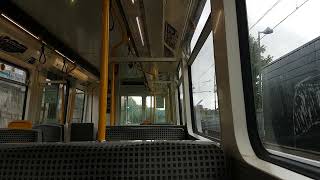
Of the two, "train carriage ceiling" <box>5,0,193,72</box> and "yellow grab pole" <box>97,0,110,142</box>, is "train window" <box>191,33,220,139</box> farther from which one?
"yellow grab pole" <box>97,0,110,142</box>

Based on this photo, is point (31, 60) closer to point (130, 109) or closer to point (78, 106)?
point (78, 106)

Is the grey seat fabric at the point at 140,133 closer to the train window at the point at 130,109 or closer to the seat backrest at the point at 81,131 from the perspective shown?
the seat backrest at the point at 81,131

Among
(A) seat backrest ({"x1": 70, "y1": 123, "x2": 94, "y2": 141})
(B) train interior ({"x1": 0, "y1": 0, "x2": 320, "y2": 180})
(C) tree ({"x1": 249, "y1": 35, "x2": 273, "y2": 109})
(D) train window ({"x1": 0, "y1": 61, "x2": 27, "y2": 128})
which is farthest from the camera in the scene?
(A) seat backrest ({"x1": 70, "y1": 123, "x2": 94, "y2": 141})

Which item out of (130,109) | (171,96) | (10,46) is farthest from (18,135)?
(130,109)

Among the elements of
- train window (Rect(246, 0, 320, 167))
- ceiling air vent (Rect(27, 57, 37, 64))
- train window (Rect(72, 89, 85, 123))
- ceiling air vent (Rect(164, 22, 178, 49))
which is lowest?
train window (Rect(246, 0, 320, 167))

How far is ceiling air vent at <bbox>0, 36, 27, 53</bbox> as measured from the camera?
397cm

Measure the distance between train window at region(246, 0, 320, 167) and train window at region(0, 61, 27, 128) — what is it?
404 cm

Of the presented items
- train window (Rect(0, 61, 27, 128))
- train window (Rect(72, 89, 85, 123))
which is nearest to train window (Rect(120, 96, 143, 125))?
train window (Rect(72, 89, 85, 123))

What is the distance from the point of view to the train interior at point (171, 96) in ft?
3.59

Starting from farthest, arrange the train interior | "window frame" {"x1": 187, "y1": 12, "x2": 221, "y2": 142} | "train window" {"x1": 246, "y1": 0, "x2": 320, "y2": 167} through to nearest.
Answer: "window frame" {"x1": 187, "y1": 12, "x2": 221, "y2": 142}
the train interior
"train window" {"x1": 246, "y1": 0, "x2": 320, "y2": 167}

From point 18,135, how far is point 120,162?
246cm

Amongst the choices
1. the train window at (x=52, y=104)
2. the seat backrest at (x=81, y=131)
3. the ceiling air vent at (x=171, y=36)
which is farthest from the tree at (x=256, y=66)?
the train window at (x=52, y=104)

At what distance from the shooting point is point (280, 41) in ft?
3.39

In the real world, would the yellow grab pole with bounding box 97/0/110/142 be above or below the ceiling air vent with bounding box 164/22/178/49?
below
